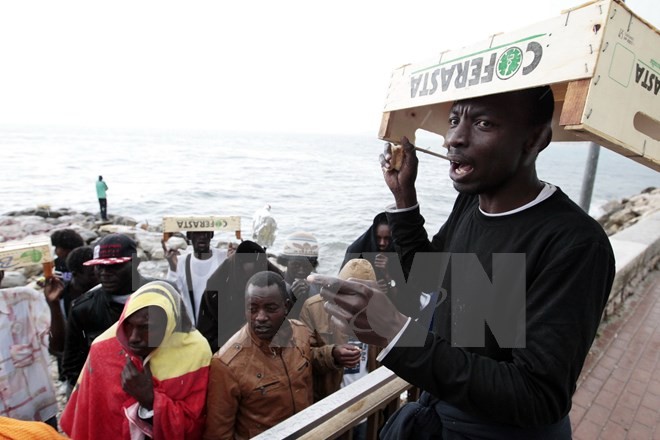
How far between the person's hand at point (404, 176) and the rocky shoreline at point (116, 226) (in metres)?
11.0

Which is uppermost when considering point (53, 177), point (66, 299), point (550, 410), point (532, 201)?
point (532, 201)

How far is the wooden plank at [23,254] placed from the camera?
314 centimetres

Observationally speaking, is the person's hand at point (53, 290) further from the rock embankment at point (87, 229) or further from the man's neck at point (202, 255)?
the rock embankment at point (87, 229)

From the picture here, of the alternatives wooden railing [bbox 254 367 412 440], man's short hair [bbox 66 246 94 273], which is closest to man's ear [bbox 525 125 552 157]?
wooden railing [bbox 254 367 412 440]

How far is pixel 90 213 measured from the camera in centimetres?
2167

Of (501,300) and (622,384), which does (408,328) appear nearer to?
(501,300)

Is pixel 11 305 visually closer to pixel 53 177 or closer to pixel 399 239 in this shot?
pixel 399 239

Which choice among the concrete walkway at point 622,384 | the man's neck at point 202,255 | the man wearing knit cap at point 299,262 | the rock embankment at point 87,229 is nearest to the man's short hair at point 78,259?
the man's neck at point 202,255

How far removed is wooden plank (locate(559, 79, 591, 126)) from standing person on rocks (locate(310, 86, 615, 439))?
27 cm

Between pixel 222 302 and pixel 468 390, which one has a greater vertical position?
pixel 468 390

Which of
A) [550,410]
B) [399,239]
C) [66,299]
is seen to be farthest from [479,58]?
[66,299]

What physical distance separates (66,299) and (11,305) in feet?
3.94

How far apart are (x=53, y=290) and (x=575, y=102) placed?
3.94 meters

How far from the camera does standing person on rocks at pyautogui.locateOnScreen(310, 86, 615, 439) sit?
3.31 feet
